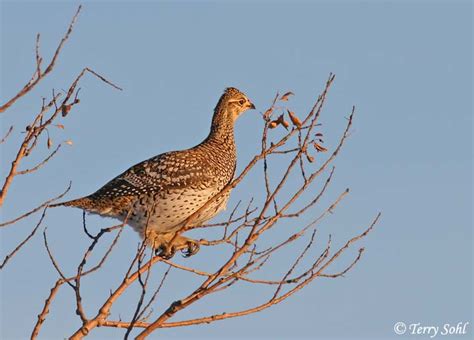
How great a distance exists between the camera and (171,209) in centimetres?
1102

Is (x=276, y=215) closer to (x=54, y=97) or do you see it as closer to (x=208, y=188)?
(x=54, y=97)

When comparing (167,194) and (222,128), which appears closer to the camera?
(167,194)

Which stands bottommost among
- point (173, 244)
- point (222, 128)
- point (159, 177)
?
point (173, 244)

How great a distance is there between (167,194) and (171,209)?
30 centimetres

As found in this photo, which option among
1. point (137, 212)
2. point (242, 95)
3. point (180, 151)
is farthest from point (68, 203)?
point (242, 95)

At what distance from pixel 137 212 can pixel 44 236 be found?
3829 mm

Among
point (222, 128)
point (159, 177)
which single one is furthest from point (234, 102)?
point (159, 177)

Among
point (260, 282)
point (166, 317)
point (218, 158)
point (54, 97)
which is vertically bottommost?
point (166, 317)

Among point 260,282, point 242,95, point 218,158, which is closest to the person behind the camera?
point 260,282

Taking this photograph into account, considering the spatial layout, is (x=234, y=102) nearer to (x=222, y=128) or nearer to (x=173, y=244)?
(x=222, y=128)

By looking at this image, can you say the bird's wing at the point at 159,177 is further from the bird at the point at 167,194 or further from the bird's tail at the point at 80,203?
the bird's tail at the point at 80,203

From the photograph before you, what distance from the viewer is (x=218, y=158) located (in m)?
12.1

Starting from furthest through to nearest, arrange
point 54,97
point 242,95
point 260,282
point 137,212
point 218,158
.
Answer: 1. point 242,95
2. point 218,158
3. point 137,212
4. point 260,282
5. point 54,97

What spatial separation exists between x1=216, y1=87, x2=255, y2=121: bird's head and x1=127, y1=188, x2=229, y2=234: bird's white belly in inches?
79.3
